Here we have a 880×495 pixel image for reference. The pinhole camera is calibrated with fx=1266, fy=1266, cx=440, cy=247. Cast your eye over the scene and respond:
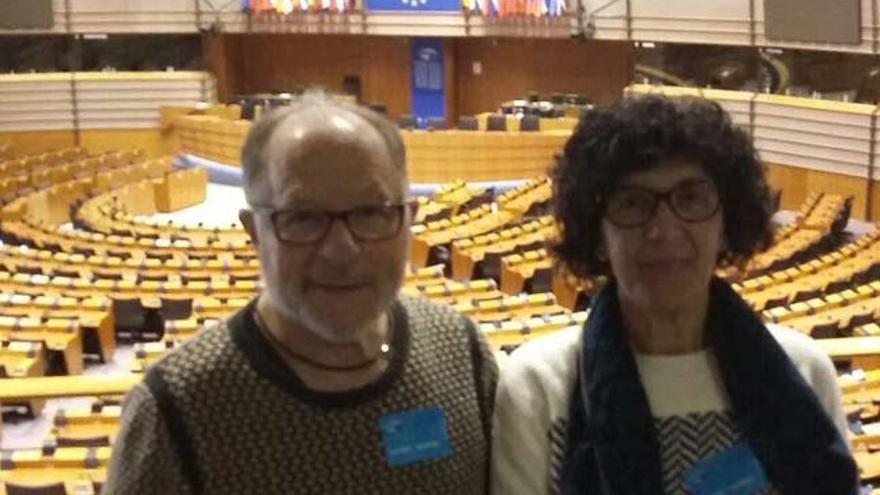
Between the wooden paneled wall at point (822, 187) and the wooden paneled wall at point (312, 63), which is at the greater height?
the wooden paneled wall at point (312, 63)

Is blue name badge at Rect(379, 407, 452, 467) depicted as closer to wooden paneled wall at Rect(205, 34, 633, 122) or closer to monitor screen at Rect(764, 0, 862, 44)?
monitor screen at Rect(764, 0, 862, 44)

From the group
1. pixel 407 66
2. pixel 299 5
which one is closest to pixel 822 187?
pixel 407 66

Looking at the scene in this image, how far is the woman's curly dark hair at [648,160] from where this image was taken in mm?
2250

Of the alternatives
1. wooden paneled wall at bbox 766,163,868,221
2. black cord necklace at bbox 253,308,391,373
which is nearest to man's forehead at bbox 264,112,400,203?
black cord necklace at bbox 253,308,391,373

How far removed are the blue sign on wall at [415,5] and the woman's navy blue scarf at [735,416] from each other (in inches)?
824

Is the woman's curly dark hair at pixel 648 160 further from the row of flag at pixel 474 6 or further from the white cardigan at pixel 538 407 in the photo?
the row of flag at pixel 474 6

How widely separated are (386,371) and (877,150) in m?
16.8

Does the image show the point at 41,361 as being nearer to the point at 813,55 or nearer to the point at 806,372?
the point at 806,372

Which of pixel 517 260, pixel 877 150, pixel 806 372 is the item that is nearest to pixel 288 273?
pixel 806 372

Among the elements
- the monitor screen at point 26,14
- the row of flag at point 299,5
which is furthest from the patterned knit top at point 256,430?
the monitor screen at point 26,14

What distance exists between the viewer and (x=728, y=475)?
7.32 ft

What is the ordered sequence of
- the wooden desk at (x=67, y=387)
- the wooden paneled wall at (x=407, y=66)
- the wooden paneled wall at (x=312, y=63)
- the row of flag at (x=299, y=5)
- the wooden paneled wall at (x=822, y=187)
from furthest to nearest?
1. the wooden paneled wall at (x=312, y=63)
2. the wooden paneled wall at (x=407, y=66)
3. the row of flag at (x=299, y=5)
4. the wooden paneled wall at (x=822, y=187)
5. the wooden desk at (x=67, y=387)

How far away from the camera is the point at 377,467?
2.23 metres

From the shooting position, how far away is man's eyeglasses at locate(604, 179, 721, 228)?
222 cm
